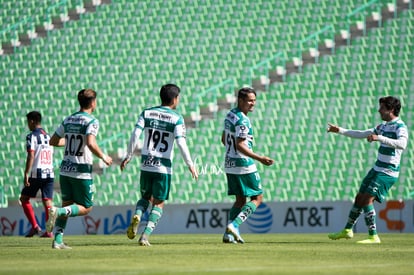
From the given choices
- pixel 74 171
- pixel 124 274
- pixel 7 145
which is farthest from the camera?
pixel 7 145

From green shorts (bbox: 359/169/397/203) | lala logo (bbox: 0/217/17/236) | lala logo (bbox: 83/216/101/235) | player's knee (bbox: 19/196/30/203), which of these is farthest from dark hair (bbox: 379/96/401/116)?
lala logo (bbox: 0/217/17/236)

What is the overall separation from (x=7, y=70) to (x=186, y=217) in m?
11.1

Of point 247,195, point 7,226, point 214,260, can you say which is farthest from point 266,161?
point 7,226

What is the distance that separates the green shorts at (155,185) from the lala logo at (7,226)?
34.6ft

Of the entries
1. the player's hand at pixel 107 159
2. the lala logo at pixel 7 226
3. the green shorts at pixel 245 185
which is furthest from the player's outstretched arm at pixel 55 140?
the lala logo at pixel 7 226

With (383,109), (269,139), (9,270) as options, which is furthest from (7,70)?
(9,270)

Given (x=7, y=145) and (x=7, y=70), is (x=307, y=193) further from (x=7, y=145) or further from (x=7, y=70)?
(x=7, y=70)

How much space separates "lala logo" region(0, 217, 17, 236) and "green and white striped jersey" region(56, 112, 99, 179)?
10.7 m

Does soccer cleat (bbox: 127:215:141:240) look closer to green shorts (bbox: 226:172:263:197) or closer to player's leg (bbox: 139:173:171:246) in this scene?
player's leg (bbox: 139:173:171:246)

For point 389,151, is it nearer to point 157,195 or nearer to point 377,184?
point 377,184

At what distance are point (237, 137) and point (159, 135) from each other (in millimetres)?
1235

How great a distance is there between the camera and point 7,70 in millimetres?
30266

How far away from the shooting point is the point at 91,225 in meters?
22.1

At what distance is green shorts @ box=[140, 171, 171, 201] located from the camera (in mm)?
12281
